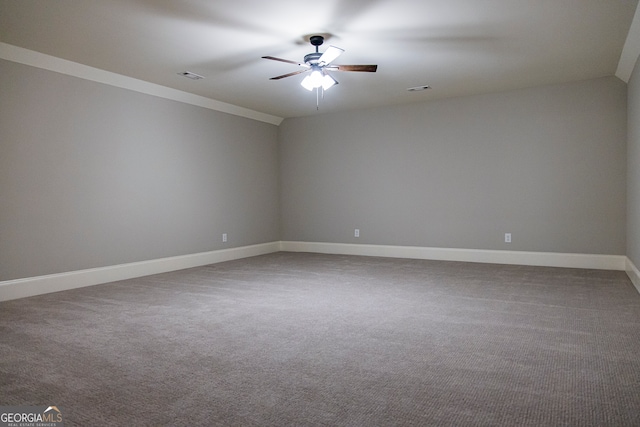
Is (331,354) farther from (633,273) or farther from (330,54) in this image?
(633,273)

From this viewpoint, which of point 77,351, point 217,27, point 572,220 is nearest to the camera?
point 77,351

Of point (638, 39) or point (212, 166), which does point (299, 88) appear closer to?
point (212, 166)

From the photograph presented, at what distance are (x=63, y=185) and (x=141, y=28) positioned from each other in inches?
80.0

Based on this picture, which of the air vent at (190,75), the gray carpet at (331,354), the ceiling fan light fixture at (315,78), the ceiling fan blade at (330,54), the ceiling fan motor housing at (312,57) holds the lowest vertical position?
the gray carpet at (331,354)

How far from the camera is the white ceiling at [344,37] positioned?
341cm

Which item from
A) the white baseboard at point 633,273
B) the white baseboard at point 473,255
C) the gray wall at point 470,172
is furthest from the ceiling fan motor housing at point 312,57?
the white baseboard at point 633,273

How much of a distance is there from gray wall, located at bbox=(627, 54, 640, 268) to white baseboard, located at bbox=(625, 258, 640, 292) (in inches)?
2.4

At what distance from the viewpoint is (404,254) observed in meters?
6.96

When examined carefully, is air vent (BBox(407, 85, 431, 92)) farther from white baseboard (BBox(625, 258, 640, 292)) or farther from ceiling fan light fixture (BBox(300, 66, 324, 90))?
white baseboard (BBox(625, 258, 640, 292))

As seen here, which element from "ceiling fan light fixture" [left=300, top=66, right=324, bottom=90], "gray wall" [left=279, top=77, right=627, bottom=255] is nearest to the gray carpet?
"gray wall" [left=279, top=77, right=627, bottom=255]

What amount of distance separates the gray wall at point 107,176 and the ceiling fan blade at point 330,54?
278 cm

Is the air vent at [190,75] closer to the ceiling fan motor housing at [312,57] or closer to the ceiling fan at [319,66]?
the ceiling fan at [319,66]

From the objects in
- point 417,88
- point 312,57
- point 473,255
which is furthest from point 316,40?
point 473,255

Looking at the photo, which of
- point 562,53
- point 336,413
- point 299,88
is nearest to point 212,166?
point 299,88
